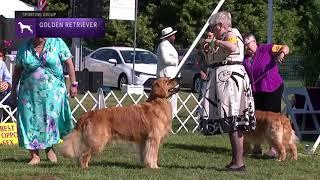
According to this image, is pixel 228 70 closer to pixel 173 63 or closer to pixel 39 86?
pixel 39 86

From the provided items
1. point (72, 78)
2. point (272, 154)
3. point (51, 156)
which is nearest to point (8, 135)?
point (51, 156)

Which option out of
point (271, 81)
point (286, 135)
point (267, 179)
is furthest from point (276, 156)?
point (267, 179)

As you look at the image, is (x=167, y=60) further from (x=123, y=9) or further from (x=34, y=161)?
(x=123, y=9)

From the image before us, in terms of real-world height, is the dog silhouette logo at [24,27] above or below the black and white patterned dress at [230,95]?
above

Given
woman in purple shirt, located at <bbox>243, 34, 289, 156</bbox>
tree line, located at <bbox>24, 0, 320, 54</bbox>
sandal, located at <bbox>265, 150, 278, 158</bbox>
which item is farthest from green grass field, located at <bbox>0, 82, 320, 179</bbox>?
tree line, located at <bbox>24, 0, 320, 54</bbox>

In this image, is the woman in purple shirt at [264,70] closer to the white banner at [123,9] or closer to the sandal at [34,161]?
the sandal at [34,161]

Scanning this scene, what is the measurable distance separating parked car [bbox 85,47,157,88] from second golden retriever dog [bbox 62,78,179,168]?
14535 mm

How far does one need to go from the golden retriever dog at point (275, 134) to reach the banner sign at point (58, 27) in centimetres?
239

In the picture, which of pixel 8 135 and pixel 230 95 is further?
pixel 8 135

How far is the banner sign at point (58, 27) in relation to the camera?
8.13 meters

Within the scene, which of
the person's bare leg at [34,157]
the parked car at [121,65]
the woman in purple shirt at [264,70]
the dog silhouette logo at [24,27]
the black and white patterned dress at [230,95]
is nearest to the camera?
the black and white patterned dress at [230,95]

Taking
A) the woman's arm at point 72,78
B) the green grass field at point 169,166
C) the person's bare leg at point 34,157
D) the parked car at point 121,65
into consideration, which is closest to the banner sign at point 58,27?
the woman's arm at point 72,78

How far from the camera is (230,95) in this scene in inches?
285

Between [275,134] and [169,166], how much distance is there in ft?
5.26
